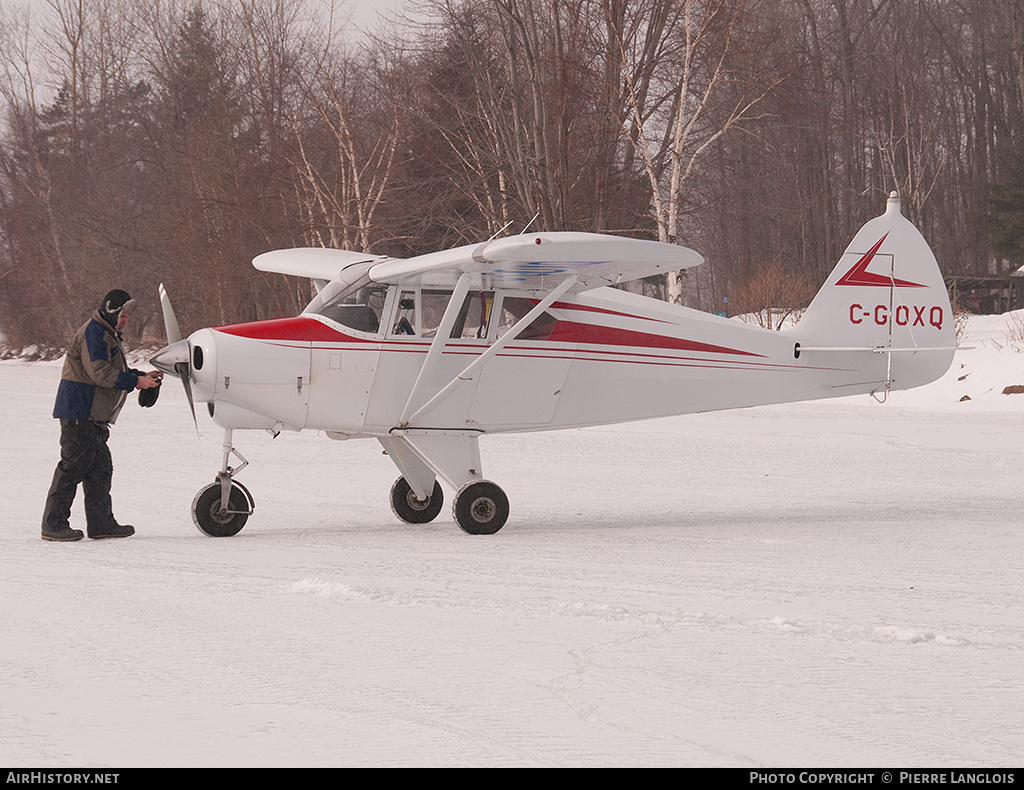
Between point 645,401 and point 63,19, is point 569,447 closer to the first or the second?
point 645,401

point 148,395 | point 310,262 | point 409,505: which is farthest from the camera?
point 310,262

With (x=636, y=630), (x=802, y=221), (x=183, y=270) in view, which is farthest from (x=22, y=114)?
(x=636, y=630)

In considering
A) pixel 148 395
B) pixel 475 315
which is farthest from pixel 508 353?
pixel 148 395

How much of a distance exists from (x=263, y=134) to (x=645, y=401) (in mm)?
28792

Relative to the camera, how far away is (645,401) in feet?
30.0

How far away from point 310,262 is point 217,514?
2965mm

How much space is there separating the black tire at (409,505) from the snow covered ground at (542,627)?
0.16m

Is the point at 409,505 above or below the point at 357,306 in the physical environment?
below

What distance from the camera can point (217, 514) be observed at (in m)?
8.20

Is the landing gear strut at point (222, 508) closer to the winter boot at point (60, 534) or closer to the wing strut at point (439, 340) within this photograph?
the winter boot at point (60, 534)

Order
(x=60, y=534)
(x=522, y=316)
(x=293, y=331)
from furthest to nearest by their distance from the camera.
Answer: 1. (x=522, y=316)
2. (x=293, y=331)
3. (x=60, y=534)

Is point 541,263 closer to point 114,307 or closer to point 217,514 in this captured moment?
point 217,514

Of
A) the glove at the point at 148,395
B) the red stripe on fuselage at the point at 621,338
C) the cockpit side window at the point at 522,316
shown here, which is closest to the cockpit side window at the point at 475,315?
the cockpit side window at the point at 522,316

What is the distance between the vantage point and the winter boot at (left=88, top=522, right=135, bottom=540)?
7980 millimetres
